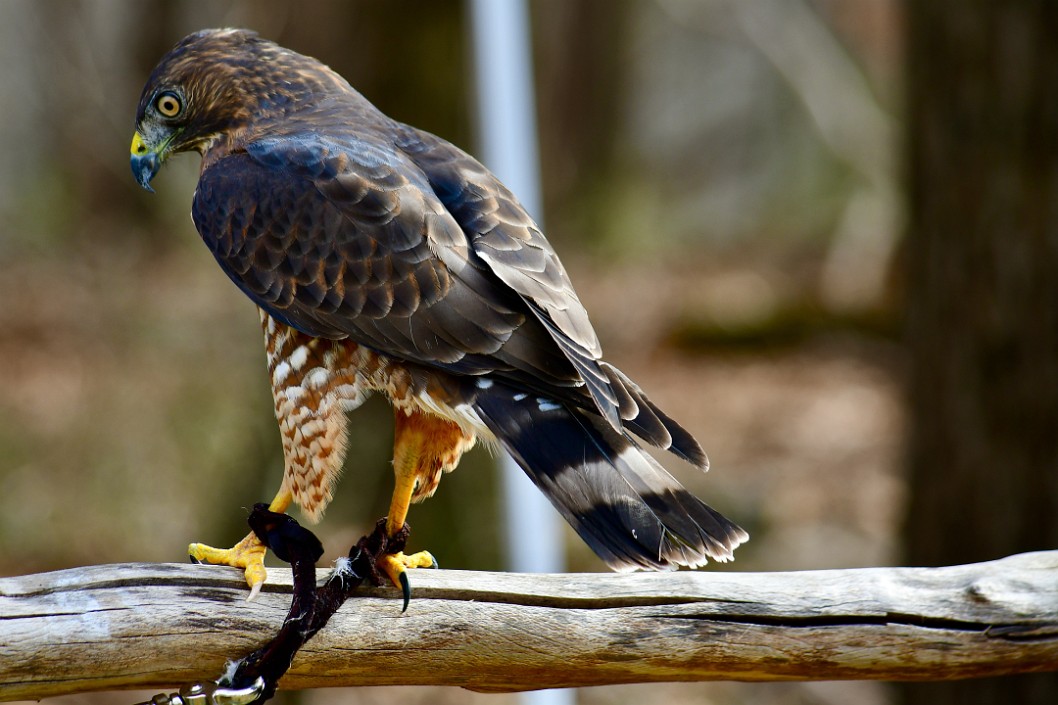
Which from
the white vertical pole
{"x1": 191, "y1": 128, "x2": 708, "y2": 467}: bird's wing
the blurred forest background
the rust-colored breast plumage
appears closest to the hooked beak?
{"x1": 191, "y1": 128, "x2": 708, "y2": 467}: bird's wing

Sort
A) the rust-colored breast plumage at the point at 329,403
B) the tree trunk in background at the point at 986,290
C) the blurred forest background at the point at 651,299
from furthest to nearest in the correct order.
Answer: the blurred forest background at the point at 651,299, the tree trunk in background at the point at 986,290, the rust-colored breast plumage at the point at 329,403

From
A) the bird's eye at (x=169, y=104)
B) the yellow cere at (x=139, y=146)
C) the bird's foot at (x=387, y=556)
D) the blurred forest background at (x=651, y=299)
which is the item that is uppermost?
the blurred forest background at (x=651, y=299)

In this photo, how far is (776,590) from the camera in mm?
2396

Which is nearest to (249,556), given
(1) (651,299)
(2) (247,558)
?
(2) (247,558)

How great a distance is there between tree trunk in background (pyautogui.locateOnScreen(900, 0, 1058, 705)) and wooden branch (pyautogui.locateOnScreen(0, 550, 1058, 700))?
177 centimetres

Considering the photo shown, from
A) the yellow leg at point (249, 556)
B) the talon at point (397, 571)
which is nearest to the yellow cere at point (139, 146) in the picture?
the yellow leg at point (249, 556)

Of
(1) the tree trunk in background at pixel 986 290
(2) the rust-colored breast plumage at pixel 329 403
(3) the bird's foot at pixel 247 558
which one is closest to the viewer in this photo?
(3) the bird's foot at pixel 247 558

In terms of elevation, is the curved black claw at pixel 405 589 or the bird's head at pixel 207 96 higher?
the bird's head at pixel 207 96

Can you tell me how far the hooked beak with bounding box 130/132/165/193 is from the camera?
9.72 feet

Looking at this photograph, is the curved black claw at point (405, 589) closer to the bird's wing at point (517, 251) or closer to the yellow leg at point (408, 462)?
the yellow leg at point (408, 462)

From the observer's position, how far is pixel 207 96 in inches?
116

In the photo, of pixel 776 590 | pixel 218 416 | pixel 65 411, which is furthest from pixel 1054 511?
pixel 65 411

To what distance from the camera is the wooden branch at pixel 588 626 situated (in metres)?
2.25

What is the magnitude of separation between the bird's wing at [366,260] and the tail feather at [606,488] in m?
0.08
